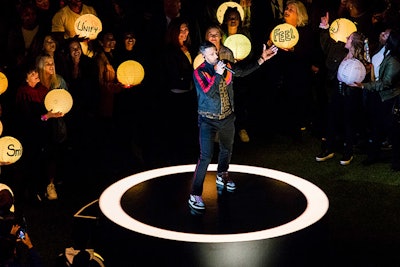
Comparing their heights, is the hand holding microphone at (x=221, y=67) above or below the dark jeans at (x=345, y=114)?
above

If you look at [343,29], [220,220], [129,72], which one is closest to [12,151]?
[129,72]

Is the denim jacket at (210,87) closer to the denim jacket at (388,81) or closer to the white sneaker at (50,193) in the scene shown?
the white sneaker at (50,193)

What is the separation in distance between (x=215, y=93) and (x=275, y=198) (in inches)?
48.8

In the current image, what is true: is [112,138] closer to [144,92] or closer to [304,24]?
[144,92]

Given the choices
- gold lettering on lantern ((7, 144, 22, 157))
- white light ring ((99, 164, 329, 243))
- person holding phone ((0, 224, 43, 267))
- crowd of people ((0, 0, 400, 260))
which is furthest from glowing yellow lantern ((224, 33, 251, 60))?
person holding phone ((0, 224, 43, 267))

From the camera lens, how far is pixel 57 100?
7.66 meters

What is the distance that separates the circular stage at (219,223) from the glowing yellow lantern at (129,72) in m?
1.64

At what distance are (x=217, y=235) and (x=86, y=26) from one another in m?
3.97

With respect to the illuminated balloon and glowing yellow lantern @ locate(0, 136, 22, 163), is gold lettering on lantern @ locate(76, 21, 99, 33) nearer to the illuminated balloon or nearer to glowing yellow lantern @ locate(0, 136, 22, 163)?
glowing yellow lantern @ locate(0, 136, 22, 163)

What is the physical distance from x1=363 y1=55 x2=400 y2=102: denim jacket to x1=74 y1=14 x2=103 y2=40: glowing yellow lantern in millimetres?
3588

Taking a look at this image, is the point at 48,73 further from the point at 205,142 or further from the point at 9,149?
the point at 205,142

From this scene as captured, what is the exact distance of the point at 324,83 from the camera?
10883 millimetres

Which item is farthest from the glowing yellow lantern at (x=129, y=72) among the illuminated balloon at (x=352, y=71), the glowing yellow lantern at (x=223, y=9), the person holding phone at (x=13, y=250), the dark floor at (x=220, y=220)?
the person holding phone at (x=13, y=250)

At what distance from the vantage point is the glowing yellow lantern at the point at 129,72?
332 inches
